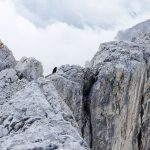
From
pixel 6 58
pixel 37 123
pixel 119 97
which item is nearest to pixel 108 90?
pixel 119 97

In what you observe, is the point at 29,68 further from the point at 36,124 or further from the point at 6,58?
the point at 36,124

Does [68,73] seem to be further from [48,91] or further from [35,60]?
[48,91]

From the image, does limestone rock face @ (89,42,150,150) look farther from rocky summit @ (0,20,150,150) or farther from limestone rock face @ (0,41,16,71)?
limestone rock face @ (0,41,16,71)

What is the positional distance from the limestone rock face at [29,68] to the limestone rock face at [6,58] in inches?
24.9

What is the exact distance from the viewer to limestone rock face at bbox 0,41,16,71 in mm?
36094

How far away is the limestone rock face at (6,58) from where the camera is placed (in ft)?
118

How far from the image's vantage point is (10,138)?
56.6 feet

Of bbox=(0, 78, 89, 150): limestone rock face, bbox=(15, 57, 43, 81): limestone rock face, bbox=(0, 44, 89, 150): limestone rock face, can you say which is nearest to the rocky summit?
bbox=(15, 57, 43, 81): limestone rock face

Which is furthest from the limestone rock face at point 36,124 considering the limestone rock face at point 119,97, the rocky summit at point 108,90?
the limestone rock face at point 119,97

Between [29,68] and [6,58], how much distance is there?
259 cm

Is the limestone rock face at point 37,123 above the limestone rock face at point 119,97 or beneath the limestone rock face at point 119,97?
beneath

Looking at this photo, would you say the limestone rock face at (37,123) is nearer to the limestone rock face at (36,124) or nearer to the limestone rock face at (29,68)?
the limestone rock face at (36,124)

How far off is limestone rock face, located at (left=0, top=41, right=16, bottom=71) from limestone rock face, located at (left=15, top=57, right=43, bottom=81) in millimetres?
633

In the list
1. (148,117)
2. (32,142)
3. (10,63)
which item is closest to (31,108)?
(32,142)
